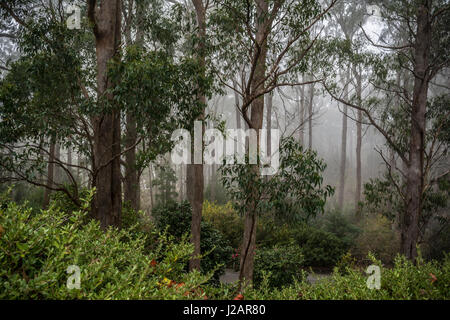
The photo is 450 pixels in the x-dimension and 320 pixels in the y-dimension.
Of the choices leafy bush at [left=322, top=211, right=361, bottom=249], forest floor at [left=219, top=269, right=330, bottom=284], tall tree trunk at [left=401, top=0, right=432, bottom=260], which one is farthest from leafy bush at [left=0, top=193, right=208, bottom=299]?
leafy bush at [left=322, top=211, right=361, bottom=249]

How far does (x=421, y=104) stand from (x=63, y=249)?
27.4 feet

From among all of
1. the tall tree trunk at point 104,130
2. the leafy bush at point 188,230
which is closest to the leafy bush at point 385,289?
the tall tree trunk at point 104,130

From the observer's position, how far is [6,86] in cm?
610

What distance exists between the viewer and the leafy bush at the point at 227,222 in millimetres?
11602

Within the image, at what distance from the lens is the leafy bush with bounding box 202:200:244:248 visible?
38.1ft

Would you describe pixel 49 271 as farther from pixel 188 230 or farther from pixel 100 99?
pixel 188 230

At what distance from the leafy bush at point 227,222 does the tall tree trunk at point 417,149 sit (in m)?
5.24

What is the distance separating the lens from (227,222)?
480 inches

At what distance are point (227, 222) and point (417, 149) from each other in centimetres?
673

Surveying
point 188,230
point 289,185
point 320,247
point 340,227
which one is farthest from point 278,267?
point 340,227

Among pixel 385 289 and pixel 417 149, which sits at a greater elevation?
pixel 417 149

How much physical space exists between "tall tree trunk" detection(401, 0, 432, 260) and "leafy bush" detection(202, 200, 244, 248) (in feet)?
17.2

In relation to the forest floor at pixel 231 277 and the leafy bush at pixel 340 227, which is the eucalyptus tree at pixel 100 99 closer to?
the forest floor at pixel 231 277
